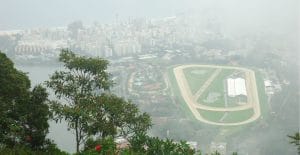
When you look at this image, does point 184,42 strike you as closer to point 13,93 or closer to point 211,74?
point 211,74

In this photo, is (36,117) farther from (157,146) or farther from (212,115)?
(212,115)

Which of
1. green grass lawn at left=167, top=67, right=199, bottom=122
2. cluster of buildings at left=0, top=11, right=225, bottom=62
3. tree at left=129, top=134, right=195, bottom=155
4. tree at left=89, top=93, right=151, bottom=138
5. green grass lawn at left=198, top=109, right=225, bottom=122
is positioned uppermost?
cluster of buildings at left=0, top=11, right=225, bottom=62

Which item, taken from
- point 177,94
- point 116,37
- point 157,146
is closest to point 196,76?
point 177,94

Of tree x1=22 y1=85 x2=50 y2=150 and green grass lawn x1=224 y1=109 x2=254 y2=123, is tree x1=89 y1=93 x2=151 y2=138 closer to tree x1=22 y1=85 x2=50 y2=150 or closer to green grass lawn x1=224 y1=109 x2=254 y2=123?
tree x1=22 y1=85 x2=50 y2=150

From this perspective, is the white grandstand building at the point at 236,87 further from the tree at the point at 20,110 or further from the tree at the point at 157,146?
the tree at the point at 157,146

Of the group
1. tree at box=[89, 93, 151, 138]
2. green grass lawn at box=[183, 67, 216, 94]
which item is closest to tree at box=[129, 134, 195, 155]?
tree at box=[89, 93, 151, 138]

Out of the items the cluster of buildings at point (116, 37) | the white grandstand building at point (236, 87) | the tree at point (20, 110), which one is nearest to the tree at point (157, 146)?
the tree at point (20, 110)

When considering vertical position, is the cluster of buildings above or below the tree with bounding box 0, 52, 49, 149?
above

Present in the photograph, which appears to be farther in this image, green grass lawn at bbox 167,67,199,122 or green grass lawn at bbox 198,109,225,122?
green grass lawn at bbox 167,67,199,122
